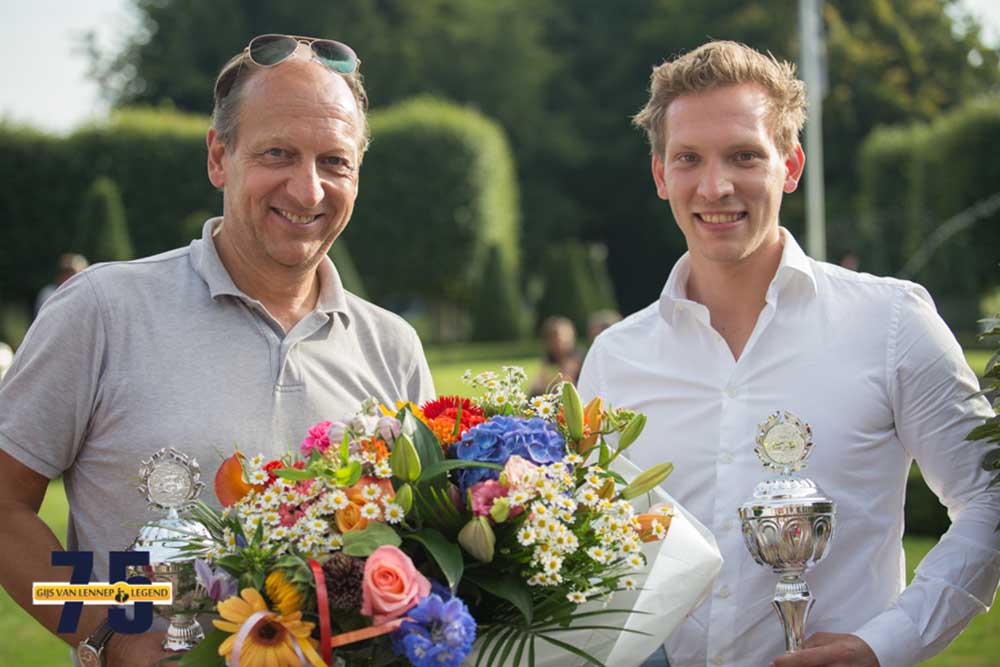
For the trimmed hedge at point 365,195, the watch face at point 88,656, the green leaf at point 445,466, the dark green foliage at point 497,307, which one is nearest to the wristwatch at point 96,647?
the watch face at point 88,656

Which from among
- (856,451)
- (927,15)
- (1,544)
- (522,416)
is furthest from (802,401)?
(927,15)

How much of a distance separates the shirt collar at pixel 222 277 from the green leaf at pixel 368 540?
1.01 m

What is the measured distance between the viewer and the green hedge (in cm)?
2417

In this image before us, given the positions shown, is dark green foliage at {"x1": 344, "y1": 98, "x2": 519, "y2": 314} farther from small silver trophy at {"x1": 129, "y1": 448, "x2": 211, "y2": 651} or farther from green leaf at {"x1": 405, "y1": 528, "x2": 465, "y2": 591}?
green leaf at {"x1": 405, "y1": 528, "x2": 465, "y2": 591}

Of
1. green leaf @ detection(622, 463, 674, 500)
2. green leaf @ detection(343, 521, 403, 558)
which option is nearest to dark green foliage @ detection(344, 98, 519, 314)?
green leaf @ detection(622, 463, 674, 500)

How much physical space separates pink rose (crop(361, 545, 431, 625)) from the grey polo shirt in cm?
83

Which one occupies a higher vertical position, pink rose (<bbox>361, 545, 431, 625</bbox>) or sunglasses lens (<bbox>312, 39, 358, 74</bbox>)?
sunglasses lens (<bbox>312, 39, 358, 74</bbox>)

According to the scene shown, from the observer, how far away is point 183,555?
7.30 ft

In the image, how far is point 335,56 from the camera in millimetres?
3035

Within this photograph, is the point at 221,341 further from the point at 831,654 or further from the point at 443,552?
the point at 831,654

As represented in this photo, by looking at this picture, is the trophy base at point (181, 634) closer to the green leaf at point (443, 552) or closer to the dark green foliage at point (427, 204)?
the green leaf at point (443, 552)

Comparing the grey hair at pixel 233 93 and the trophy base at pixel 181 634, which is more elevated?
the grey hair at pixel 233 93

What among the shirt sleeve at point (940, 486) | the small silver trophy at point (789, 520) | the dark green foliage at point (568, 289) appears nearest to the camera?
the small silver trophy at point (789, 520)

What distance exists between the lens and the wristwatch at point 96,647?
7.93ft
